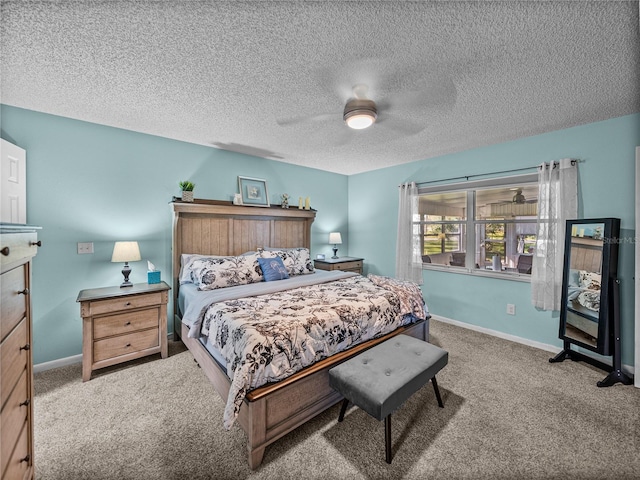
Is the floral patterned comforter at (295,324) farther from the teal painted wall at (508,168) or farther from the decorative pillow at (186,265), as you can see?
the teal painted wall at (508,168)

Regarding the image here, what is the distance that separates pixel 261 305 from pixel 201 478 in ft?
3.56

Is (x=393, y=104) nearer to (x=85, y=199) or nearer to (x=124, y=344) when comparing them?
(x=85, y=199)

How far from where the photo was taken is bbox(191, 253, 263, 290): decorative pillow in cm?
278

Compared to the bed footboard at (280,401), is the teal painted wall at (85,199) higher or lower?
higher

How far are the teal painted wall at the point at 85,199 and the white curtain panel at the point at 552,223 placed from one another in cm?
407

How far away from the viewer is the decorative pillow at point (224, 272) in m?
2.78

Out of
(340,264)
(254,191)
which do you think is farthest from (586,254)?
(254,191)

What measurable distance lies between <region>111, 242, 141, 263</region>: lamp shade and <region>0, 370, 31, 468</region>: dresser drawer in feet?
5.38

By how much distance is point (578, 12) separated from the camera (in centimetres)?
135

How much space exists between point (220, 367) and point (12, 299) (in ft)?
4.06

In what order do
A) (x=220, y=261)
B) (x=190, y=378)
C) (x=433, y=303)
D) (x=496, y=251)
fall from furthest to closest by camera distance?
(x=433, y=303) < (x=496, y=251) < (x=220, y=261) < (x=190, y=378)

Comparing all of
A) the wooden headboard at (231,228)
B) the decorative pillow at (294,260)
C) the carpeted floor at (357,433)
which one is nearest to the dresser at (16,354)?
the carpeted floor at (357,433)

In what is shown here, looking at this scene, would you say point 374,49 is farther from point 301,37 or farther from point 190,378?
point 190,378

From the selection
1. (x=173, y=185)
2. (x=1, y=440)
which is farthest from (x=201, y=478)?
(x=173, y=185)
